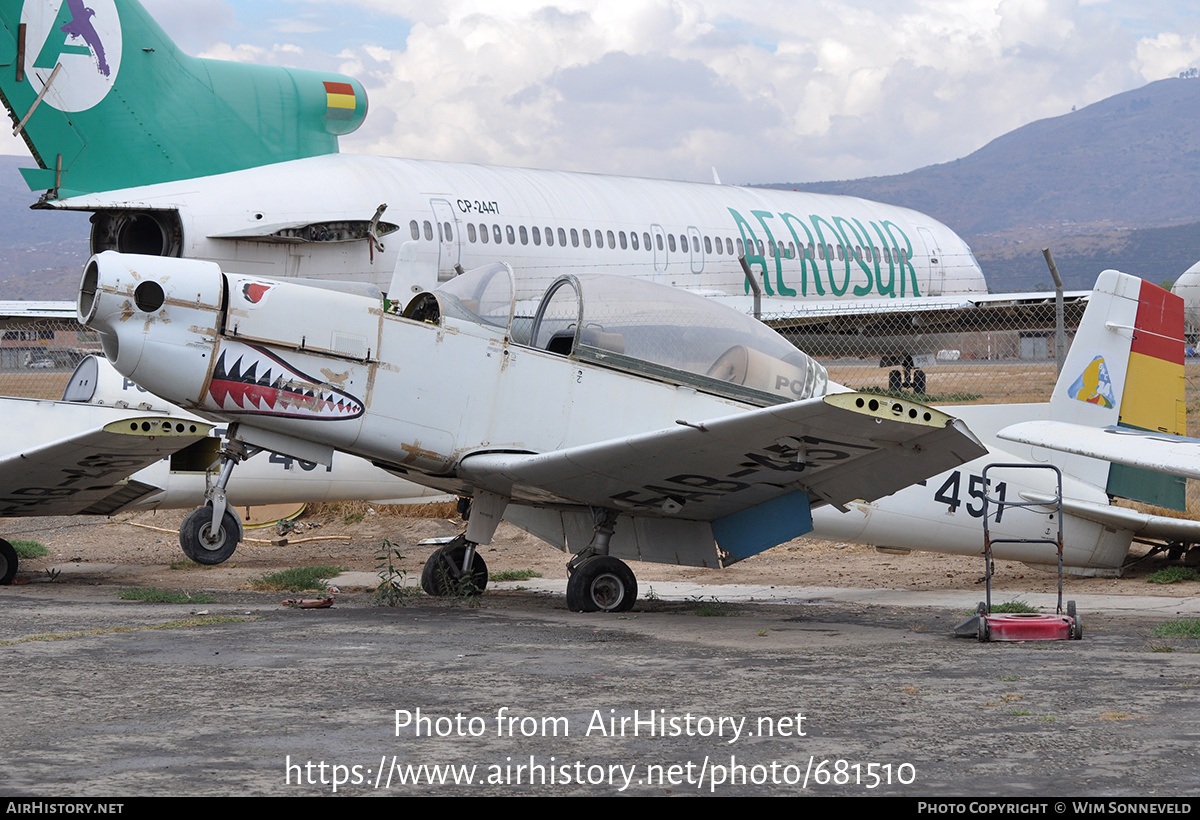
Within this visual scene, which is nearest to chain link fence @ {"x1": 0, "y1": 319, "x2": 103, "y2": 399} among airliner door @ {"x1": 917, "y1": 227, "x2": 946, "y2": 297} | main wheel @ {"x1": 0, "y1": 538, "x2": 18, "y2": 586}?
main wheel @ {"x1": 0, "y1": 538, "x2": 18, "y2": 586}

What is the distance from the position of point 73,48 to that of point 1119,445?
50.9 feet

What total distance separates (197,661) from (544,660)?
1579 millimetres

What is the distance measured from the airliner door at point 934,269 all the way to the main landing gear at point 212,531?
20.8 m

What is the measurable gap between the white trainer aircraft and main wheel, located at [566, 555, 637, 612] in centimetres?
1

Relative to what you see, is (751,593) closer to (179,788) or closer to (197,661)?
(197,661)

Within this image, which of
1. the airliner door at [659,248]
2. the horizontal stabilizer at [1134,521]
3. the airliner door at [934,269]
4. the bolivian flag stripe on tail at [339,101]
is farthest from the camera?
the airliner door at [934,269]

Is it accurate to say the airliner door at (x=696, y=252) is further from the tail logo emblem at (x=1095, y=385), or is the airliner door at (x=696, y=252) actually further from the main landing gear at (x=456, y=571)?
the main landing gear at (x=456, y=571)

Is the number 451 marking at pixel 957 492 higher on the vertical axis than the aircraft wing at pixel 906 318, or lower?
lower

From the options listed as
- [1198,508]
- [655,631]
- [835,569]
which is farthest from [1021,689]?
[1198,508]

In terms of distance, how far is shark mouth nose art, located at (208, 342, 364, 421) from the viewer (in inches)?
295

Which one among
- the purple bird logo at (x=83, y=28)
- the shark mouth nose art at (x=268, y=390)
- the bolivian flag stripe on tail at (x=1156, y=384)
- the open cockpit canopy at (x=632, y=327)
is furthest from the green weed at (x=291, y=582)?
the purple bird logo at (x=83, y=28)

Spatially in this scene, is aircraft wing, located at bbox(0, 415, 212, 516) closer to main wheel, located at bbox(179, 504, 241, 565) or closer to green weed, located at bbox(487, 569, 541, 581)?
main wheel, located at bbox(179, 504, 241, 565)

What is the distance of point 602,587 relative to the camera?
26.5 ft

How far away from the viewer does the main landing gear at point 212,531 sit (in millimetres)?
11477
